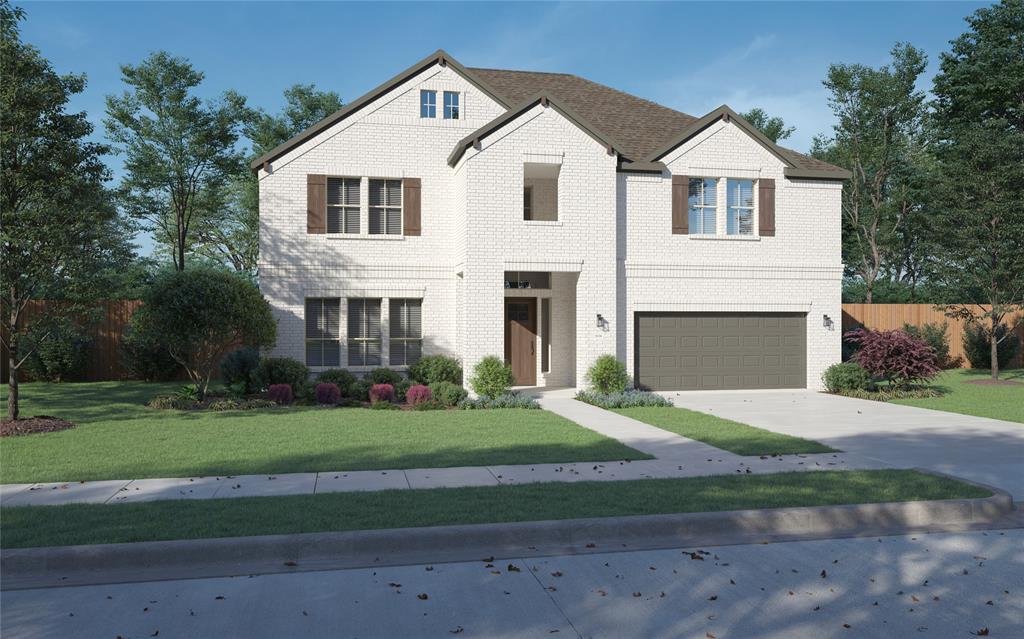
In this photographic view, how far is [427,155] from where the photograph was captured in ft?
67.2

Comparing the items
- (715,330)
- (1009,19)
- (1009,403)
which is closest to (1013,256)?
(1009,403)

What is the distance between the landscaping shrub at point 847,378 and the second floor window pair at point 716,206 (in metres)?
4.37

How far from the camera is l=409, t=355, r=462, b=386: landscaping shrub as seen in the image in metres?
19.0

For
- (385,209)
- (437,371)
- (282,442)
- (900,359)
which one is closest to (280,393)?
(437,371)

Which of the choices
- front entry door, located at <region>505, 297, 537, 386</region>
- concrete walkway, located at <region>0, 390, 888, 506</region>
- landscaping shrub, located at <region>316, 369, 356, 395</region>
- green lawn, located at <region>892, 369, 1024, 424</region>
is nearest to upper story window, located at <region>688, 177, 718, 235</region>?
front entry door, located at <region>505, 297, 537, 386</region>

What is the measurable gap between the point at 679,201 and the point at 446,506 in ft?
49.6

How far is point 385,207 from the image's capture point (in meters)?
20.4

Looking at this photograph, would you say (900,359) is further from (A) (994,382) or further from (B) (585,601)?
(B) (585,601)

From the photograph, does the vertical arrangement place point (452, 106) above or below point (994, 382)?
above

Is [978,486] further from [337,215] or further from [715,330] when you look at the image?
[337,215]

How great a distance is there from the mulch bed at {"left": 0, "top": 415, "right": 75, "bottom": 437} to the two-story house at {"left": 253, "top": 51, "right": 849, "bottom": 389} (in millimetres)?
6599

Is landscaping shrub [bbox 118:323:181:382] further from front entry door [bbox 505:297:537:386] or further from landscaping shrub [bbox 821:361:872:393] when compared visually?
landscaping shrub [bbox 821:361:872:393]

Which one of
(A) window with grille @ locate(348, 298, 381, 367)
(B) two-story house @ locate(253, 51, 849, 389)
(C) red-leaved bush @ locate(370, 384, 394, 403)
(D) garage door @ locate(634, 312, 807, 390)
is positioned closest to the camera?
(C) red-leaved bush @ locate(370, 384, 394, 403)

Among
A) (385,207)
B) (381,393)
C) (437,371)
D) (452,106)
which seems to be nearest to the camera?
(381,393)
